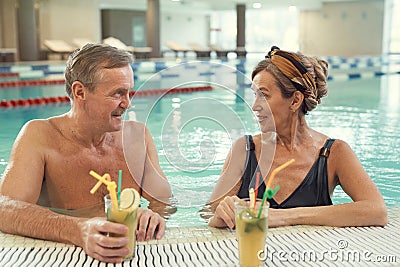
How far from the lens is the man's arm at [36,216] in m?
1.57

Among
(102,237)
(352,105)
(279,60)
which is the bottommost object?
(352,105)

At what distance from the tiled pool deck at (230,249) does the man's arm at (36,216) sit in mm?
37

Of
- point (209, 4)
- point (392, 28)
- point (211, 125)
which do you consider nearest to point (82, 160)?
point (211, 125)

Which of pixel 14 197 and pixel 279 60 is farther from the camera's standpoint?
pixel 279 60

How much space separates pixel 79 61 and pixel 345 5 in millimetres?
29424

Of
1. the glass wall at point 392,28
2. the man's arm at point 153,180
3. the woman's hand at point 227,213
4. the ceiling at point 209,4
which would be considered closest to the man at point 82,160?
the man's arm at point 153,180

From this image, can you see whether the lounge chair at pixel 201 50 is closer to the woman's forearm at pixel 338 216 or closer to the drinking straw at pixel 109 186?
the woman's forearm at pixel 338 216

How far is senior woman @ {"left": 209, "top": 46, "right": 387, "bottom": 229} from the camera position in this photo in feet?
7.25

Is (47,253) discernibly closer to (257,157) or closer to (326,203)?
(257,157)

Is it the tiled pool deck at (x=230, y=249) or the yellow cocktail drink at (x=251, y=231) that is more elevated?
the yellow cocktail drink at (x=251, y=231)

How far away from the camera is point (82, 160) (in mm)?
2381

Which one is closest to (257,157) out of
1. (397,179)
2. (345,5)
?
(397,179)

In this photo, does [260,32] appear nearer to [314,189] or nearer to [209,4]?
[209,4]

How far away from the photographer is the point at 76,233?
173 cm
